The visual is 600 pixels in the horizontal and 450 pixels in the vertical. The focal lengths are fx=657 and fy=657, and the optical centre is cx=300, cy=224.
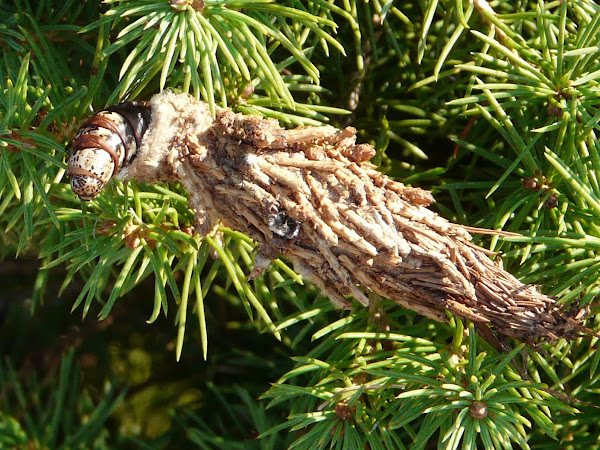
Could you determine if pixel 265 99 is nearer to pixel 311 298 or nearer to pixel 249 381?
pixel 311 298

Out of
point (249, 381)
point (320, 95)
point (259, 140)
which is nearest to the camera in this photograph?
point (259, 140)

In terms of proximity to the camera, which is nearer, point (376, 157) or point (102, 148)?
point (102, 148)

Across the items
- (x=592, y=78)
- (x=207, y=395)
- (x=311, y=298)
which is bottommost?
(x=207, y=395)

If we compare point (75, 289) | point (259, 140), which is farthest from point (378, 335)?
point (75, 289)

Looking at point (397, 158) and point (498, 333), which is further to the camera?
point (397, 158)
